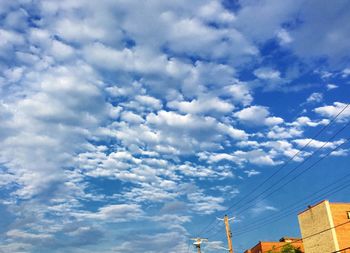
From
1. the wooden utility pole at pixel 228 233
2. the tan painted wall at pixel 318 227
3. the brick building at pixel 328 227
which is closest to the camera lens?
the wooden utility pole at pixel 228 233

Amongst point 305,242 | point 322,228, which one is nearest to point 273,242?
point 305,242

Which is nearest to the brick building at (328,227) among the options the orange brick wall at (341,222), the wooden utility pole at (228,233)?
the orange brick wall at (341,222)

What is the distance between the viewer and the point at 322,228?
47625 millimetres

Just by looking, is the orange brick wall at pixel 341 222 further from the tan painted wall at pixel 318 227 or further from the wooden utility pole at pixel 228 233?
Result: the wooden utility pole at pixel 228 233

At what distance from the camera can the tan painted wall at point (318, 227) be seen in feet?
152

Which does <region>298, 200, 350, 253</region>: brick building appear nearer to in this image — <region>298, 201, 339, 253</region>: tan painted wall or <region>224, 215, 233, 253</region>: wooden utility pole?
<region>298, 201, 339, 253</region>: tan painted wall

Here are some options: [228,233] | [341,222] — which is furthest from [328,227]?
[228,233]

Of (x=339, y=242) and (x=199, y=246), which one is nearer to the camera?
(x=339, y=242)

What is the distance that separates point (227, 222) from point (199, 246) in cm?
1787

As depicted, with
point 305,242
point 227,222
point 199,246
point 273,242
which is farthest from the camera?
point 273,242

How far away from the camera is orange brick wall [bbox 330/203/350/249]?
150 feet

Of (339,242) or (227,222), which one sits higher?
(227,222)

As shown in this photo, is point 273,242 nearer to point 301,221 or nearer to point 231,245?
point 301,221

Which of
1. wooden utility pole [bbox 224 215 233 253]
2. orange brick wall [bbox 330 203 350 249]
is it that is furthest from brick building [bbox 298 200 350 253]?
wooden utility pole [bbox 224 215 233 253]
